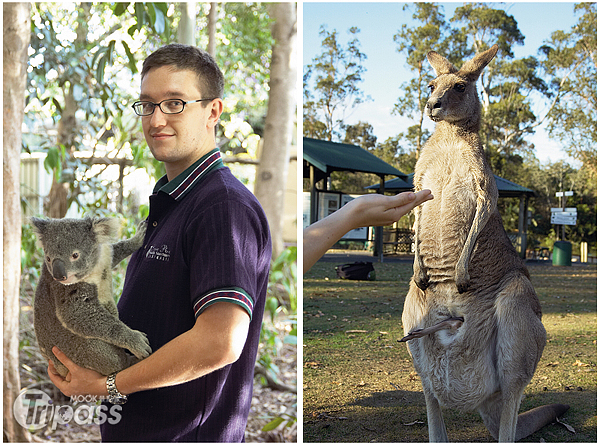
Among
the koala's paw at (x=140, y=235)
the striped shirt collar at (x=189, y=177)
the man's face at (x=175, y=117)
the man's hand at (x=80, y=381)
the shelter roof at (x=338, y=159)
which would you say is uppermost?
the shelter roof at (x=338, y=159)

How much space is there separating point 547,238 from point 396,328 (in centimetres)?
826

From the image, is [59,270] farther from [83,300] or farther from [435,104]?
[435,104]

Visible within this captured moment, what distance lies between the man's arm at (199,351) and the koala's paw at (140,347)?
0.14 ft

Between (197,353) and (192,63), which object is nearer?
(197,353)

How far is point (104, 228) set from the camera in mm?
1522

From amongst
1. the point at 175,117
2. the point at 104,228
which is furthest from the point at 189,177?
the point at 104,228

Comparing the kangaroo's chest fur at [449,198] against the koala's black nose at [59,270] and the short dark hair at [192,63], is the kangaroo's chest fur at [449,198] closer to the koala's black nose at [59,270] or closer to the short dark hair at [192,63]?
the short dark hair at [192,63]

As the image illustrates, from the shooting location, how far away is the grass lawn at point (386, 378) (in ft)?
9.19

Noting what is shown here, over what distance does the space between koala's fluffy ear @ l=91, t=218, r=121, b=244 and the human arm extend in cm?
72

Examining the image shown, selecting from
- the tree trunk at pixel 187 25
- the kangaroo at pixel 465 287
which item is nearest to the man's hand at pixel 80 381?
the kangaroo at pixel 465 287

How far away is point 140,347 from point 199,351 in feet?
0.81

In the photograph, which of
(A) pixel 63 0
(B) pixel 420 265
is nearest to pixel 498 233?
(B) pixel 420 265

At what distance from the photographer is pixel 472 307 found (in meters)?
2.11

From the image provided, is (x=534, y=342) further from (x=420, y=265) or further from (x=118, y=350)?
(x=118, y=350)
